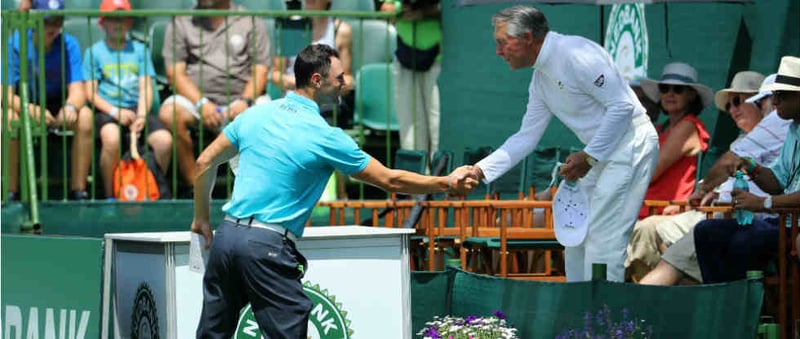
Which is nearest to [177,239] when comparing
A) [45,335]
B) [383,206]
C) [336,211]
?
[45,335]

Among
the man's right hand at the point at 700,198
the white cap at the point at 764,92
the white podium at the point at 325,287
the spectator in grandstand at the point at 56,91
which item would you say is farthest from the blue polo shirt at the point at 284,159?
the spectator in grandstand at the point at 56,91

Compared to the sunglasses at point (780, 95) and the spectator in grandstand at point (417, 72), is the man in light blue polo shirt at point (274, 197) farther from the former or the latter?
the spectator in grandstand at point (417, 72)

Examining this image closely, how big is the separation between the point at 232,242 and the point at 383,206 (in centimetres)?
415

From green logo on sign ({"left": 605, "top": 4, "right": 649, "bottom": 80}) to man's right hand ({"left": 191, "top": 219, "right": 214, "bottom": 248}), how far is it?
16.6 feet

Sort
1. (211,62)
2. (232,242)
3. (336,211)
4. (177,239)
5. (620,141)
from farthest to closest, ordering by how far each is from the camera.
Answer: (211,62), (336,211), (620,141), (177,239), (232,242)

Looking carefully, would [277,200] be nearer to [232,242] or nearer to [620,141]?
[232,242]

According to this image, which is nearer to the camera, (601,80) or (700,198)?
(601,80)

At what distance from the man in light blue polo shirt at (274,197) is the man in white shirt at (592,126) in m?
1.44

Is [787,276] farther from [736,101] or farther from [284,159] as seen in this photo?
[284,159]

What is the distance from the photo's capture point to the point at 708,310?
7.35m

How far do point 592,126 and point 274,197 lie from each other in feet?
7.31

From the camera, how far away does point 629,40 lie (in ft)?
36.6

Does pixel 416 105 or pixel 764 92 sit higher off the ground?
pixel 764 92

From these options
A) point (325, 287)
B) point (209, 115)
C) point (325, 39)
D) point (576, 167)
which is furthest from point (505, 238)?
point (209, 115)
